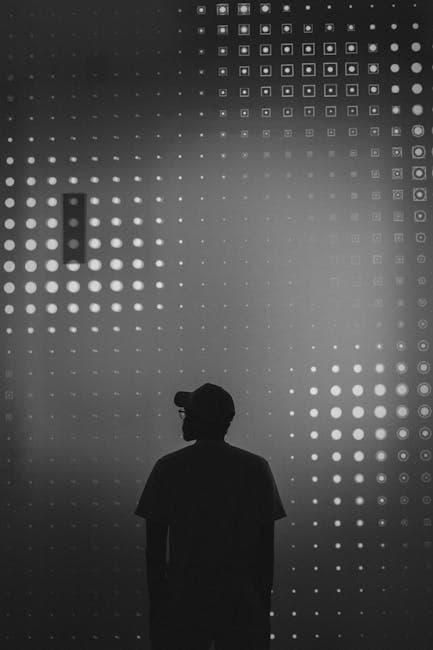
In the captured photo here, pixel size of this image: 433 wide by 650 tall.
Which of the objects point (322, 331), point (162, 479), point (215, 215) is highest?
point (215, 215)

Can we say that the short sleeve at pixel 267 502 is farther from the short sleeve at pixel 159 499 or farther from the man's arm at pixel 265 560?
the short sleeve at pixel 159 499

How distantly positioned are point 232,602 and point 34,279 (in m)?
2.15

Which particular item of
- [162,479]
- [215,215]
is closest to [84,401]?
[215,215]

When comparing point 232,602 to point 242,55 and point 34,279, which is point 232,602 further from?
point 242,55

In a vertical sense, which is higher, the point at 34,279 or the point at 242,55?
the point at 242,55

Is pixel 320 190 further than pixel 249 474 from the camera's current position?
Yes

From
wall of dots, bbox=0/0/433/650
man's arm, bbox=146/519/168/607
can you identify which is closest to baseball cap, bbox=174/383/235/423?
man's arm, bbox=146/519/168/607

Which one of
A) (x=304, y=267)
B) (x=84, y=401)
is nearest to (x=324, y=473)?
(x=304, y=267)

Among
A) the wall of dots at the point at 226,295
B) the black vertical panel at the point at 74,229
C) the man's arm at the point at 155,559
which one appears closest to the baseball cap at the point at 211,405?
the man's arm at the point at 155,559

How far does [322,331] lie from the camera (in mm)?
3613

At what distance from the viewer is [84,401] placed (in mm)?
3678

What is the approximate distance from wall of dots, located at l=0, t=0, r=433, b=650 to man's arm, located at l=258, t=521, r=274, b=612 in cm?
136

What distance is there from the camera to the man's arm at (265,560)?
7.37ft

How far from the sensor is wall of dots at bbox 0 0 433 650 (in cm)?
359
